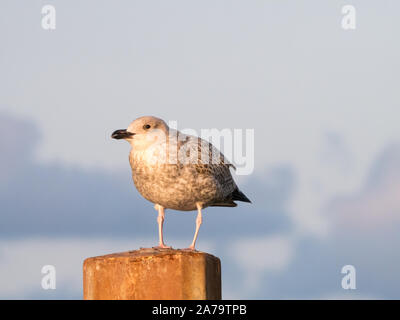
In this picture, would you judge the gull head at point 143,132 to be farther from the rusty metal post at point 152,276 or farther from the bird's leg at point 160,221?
the rusty metal post at point 152,276

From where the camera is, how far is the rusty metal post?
10789 millimetres

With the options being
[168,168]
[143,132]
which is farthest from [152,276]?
[143,132]

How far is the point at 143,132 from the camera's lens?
13.5m

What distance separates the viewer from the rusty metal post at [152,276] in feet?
35.4

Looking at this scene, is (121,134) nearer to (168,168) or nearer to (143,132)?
(143,132)

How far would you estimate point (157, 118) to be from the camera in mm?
13570

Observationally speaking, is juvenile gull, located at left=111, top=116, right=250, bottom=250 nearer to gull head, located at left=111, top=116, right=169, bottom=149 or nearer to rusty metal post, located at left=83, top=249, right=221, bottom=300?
gull head, located at left=111, top=116, right=169, bottom=149

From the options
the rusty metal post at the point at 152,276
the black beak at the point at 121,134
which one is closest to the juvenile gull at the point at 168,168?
the black beak at the point at 121,134

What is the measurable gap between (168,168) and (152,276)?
2.98m

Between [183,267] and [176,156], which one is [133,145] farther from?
[183,267]

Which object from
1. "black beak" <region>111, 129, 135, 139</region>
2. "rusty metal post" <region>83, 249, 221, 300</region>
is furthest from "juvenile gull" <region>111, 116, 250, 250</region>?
"rusty metal post" <region>83, 249, 221, 300</region>
